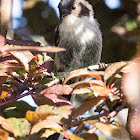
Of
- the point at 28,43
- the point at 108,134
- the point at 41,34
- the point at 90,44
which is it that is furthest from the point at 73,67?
the point at 108,134

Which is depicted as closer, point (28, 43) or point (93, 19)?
point (28, 43)

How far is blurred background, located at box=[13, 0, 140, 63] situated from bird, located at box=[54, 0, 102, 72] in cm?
10

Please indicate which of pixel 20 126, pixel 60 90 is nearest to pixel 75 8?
pixel 60 90

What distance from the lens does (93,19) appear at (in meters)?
3.04

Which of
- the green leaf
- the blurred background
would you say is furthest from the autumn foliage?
the blurred background

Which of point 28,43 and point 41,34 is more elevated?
point 28,43

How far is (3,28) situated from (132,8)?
134 centimetres

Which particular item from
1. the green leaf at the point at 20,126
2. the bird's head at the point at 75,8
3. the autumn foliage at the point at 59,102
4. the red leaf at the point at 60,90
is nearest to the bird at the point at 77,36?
the bird's head at the point at 75,8

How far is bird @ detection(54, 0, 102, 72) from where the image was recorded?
2.84 meters

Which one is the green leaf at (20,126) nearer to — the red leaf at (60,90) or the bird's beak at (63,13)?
the red leaf at (60,90)

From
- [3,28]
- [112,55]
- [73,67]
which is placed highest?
[3,28]

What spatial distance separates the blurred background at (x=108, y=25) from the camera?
2.58 metres

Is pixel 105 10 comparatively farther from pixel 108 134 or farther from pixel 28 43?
pixel 108 134

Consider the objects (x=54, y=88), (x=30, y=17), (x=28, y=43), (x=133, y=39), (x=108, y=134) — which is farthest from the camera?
(x=30, y=17)
